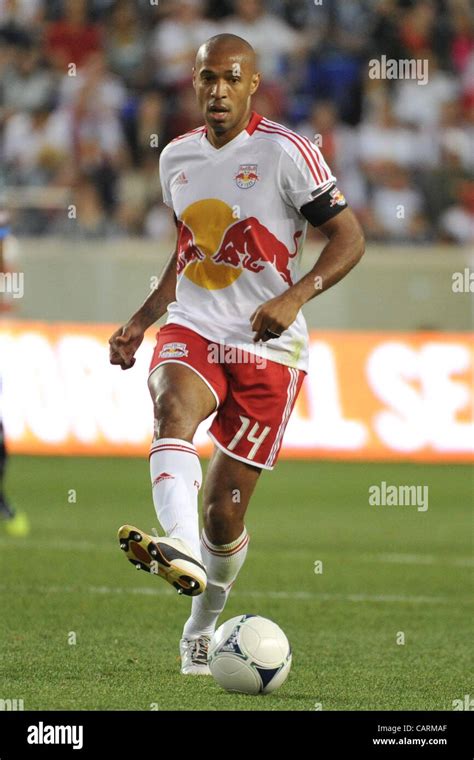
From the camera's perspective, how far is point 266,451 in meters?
5.88

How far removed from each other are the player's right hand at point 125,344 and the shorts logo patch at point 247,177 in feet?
2.35

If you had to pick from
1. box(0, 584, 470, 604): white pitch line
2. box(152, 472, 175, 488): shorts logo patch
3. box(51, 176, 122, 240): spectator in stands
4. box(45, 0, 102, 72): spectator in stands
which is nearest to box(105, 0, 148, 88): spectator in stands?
box(45, 0, 102, 72): spectator in stands

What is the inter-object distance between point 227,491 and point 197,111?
39.5 feet

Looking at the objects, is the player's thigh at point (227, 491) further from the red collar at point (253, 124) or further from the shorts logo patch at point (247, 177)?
the red collar at point (253, 124)

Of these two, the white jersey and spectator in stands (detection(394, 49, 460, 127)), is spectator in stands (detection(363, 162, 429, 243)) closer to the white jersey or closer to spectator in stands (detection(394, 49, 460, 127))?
spectator in stands (detection(394, 49, 460, 127))

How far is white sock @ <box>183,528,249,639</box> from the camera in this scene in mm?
6062

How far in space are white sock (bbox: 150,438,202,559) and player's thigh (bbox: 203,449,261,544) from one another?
Result: 0.31 m

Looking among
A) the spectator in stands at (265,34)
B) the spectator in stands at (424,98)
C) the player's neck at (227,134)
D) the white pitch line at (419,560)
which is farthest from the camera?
the spectator in stands at (265,34)

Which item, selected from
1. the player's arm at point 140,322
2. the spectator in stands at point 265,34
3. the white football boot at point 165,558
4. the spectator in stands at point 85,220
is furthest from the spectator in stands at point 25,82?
the white football boot at point 165,558

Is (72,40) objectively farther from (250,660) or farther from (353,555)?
(250,660)

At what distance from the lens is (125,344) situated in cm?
601

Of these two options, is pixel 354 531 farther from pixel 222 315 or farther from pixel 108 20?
pixel 108 20

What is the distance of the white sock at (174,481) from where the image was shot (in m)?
5.33

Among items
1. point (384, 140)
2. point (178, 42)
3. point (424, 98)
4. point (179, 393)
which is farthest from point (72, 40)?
point (179, 393)
